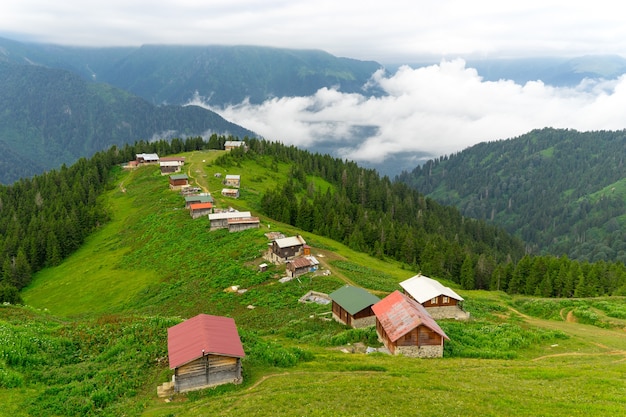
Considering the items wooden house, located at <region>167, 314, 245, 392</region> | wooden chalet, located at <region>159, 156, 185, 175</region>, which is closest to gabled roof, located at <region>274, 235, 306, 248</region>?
wooden house, located at <region>167, 314, 245, 392</region>

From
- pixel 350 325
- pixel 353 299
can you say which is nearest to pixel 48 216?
pixel 353 299

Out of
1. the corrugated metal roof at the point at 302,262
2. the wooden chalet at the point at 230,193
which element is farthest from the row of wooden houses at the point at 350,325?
the wooden chalet at the point at 230,193

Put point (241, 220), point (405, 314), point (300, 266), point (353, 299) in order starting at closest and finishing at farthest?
point (405, 314), point (353, 299), point (300, 266), point (241, 220)

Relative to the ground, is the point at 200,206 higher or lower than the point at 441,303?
higher

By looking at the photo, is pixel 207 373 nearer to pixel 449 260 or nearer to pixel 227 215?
pixel 227 215

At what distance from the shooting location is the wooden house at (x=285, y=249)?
85438mm

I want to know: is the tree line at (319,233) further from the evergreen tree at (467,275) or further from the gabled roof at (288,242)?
the gabled roof at (288,242)

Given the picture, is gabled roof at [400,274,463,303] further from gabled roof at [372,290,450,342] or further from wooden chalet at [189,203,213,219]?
wooden chalet at [189,203,213,219]

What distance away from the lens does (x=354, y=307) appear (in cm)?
5575

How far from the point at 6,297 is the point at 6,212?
319ft

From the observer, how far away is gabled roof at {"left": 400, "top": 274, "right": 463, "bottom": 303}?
6325 cm

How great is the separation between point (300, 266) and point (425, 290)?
24367mm

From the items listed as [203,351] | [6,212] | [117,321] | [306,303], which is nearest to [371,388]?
[203,351]

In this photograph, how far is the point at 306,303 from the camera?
2657 inches
